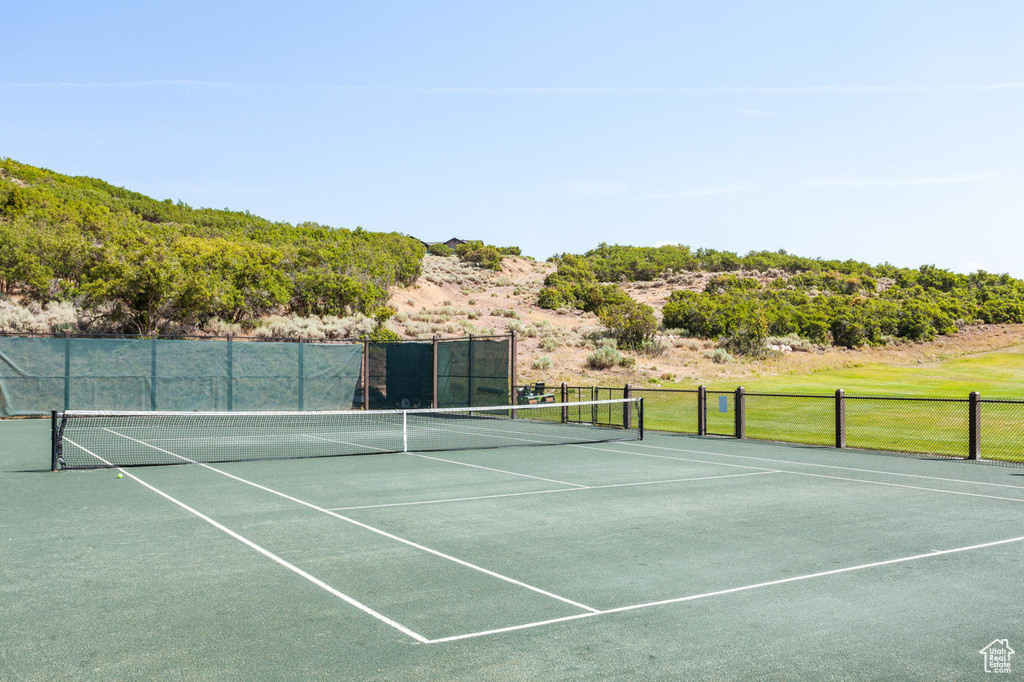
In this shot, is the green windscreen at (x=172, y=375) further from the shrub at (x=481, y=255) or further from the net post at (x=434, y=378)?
the shrub at (x=481, y=255)

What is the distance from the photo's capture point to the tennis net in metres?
16.5

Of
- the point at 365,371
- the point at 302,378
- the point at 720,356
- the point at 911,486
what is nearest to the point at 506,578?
the point at 911,486

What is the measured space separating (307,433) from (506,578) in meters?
16.2

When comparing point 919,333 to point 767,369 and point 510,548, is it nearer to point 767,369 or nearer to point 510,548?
point 767,369

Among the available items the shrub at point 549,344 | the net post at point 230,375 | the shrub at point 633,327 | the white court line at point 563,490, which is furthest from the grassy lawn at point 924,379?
the white court line at point 563,490

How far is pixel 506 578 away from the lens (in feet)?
22.8

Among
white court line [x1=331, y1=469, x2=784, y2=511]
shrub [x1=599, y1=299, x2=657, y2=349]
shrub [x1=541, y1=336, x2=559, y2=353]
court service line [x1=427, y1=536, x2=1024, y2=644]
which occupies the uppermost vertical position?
shrub [x1=599, y1=299, x2=657, y2=349]

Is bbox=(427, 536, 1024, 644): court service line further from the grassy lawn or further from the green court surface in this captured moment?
the grassy lawn

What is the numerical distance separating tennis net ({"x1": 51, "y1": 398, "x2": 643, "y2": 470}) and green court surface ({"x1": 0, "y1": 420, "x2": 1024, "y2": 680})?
3218 millimetres

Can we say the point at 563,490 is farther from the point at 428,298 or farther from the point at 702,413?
the point at 428,298

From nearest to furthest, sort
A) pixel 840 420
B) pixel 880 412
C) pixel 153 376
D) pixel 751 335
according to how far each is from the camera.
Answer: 1. pixel 840 420
2. pixel 880 412
3. pixel 153 376
4. pixel 751 335

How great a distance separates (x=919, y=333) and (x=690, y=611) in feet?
200

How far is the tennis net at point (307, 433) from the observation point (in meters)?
16.5

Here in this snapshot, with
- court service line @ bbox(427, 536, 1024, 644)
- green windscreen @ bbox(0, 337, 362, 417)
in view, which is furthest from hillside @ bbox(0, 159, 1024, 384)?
court service line @ bbox(427, 536, 1024, 644)
